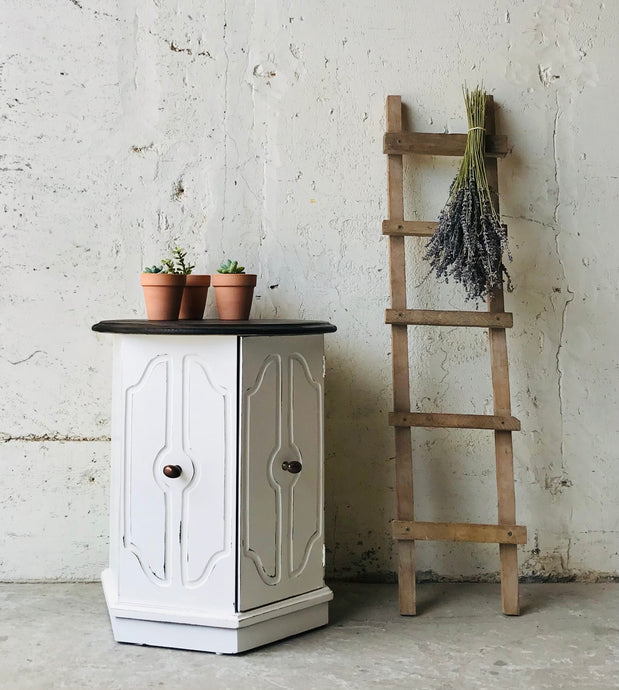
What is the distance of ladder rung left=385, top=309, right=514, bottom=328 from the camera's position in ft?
8.95

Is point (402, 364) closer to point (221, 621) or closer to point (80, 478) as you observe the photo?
point (221, 621)

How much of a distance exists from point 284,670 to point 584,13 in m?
2.61

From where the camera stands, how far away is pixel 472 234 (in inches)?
101

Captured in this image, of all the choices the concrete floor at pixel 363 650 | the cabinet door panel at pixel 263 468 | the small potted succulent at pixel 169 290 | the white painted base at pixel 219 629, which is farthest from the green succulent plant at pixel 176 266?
the concrete floor at pixel 363 650

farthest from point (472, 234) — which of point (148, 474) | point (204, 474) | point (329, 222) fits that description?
point (148, 474)

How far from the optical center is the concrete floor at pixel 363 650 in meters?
2.11

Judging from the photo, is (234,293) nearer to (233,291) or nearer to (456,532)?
(233,291)

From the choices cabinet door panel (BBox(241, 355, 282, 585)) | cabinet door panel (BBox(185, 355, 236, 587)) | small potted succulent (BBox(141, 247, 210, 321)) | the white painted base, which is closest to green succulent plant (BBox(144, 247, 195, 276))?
small potted succulent (BBox(141, 247, 210, 321))

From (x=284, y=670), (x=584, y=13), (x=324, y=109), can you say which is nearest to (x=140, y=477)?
(x=284, y=670)

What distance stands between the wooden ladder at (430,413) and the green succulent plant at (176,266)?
2.45 ft

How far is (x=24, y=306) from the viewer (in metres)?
2.86

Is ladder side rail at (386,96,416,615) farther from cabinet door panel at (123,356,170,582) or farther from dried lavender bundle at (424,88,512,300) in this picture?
cabinet door panel at (123,356,170,582)

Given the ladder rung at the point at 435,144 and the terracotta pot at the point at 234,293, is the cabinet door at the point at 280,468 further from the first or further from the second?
the ladder rung at the point at 435,144

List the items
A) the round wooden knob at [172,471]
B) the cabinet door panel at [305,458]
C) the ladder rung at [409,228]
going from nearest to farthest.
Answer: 1. the round wooden knob at [172,471]
2. the cabinet door panel at [305,458]
3. the ladder rung at [409,228]
